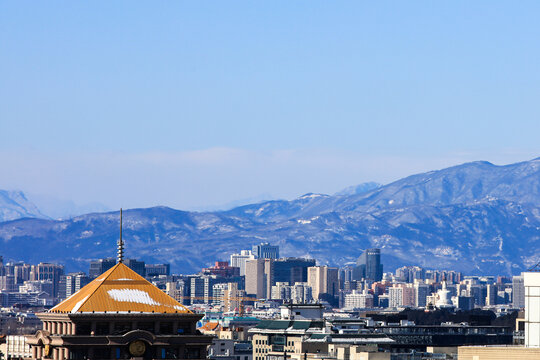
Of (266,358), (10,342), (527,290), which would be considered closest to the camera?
(527,290)

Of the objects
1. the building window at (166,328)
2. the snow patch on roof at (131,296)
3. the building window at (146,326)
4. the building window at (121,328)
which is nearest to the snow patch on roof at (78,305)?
the snow patch on roof at (131,296)

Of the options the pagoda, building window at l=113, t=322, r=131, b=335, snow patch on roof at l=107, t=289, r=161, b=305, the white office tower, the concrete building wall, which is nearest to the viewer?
the pagoda

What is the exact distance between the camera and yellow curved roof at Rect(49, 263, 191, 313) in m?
50.5

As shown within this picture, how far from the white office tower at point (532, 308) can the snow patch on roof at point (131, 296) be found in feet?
35.7

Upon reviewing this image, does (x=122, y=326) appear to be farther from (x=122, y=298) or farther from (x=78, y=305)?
(x=78, y=305)

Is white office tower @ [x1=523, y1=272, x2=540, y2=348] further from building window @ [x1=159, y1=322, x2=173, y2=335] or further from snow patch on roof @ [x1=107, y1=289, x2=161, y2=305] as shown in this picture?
snow patch on roof @ [x1=107, y1=289, x2=161, y2=305]

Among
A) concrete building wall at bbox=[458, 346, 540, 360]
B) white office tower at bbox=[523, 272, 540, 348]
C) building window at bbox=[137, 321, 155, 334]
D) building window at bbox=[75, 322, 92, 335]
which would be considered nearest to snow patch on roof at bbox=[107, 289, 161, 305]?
building window at bbox=[137, 321, 155, 334]

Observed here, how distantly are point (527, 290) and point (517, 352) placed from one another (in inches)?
72.0

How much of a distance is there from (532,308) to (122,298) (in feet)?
39.0

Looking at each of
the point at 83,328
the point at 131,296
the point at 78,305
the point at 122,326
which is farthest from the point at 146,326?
the point at 78,305

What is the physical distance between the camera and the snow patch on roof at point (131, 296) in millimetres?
50750

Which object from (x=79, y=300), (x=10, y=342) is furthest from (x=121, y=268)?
(x=10, y=342)

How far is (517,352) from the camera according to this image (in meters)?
53.1

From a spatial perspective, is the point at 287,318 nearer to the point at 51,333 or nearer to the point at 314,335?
the point at 314,335
